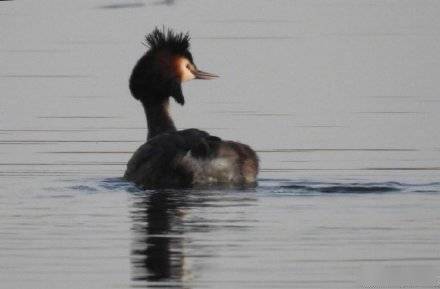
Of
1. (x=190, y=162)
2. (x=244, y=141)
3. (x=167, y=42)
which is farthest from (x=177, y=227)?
(x=244, y=141)

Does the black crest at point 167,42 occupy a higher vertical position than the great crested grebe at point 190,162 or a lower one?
higher

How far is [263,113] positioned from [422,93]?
2889mm

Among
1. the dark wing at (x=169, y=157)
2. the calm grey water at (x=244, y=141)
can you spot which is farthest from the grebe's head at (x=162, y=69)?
the dark wing at (x=169, y=157)

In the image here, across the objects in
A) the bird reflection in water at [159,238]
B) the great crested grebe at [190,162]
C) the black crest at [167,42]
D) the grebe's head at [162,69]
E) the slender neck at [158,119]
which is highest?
the black crest at [167,42]

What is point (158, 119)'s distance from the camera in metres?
18.8

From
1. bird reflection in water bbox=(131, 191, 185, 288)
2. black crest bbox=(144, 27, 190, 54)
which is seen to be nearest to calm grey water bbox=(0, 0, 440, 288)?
bird reflection in water bbox=(131, 191, 185, 288)

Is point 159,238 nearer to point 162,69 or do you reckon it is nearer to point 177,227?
point 177,227

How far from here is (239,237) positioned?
13.8 metres

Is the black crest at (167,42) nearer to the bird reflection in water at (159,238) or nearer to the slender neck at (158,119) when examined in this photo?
the slender neck at (158,119)

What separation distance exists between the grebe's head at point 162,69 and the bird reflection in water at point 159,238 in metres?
2.39

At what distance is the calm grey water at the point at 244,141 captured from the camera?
12844 millimetres

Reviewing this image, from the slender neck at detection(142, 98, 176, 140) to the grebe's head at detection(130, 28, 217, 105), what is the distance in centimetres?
7

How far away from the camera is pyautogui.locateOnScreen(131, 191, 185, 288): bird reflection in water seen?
41.0 feet

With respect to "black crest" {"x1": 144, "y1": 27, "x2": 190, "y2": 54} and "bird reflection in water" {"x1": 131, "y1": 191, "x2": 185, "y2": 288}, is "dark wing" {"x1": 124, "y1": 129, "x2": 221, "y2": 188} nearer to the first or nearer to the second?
"bird reflection in water" {"x1": 131, "y1": 191, "x2": 185, "y2": 288}
